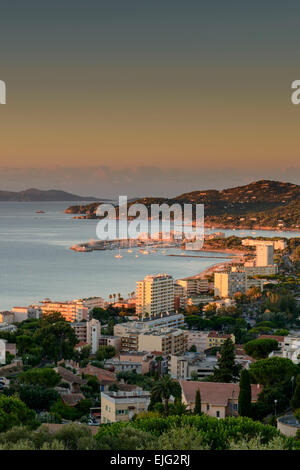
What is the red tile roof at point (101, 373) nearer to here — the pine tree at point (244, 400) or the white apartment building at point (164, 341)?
the white apartment building at point (164, 341)

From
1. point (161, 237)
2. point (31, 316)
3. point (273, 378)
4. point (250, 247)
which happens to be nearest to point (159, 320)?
point (31, 316)

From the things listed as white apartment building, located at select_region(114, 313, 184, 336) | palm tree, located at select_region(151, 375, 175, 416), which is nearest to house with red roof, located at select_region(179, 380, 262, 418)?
palm tree, located at select_region(151, 375, 175, 416)

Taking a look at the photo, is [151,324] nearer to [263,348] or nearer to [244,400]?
[263,348]

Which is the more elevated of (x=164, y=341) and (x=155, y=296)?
(x=155, y=296)

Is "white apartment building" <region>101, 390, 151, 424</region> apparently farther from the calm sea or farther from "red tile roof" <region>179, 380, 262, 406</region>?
the calm sea

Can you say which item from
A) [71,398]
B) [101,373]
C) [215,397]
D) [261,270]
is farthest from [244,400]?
[261,270]
